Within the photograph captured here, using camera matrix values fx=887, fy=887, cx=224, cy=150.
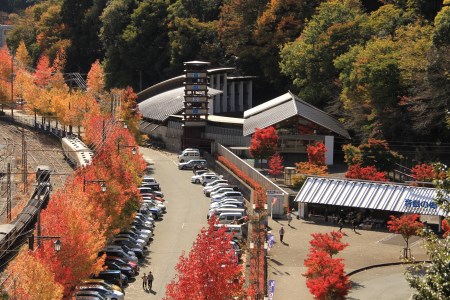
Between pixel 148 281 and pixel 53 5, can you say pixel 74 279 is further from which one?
pixel 53 5

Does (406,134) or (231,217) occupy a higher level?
(406,134)

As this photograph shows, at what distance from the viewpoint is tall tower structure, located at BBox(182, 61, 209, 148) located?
6525cm

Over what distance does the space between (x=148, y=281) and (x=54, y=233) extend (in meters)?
5.42

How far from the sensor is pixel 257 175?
171 ft

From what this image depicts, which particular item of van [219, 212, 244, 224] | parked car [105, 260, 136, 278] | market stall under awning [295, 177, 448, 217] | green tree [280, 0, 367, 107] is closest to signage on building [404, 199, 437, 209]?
market stall under awning [295, 177, 448, 217]

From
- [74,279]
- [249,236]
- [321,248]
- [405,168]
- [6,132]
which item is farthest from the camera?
[6,132]

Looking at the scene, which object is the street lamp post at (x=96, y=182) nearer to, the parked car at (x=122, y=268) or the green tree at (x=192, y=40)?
the parked car at (x=122, y=268)

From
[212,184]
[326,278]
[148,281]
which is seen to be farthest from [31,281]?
[212,184]

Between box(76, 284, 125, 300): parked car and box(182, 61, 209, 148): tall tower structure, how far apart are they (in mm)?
33218

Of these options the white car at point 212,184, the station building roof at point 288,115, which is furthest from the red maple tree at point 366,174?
the station building roof at point 288,115

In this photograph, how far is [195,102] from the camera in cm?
6569

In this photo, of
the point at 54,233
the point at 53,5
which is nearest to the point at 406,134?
the point at 54,233

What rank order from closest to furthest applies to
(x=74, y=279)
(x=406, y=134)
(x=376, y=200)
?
(x=74, y=279) < (x=376, y=200) < (x=406, y=134)

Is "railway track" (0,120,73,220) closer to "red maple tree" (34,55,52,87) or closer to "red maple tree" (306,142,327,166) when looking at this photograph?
"red maple tree" (34,55,52,87)
